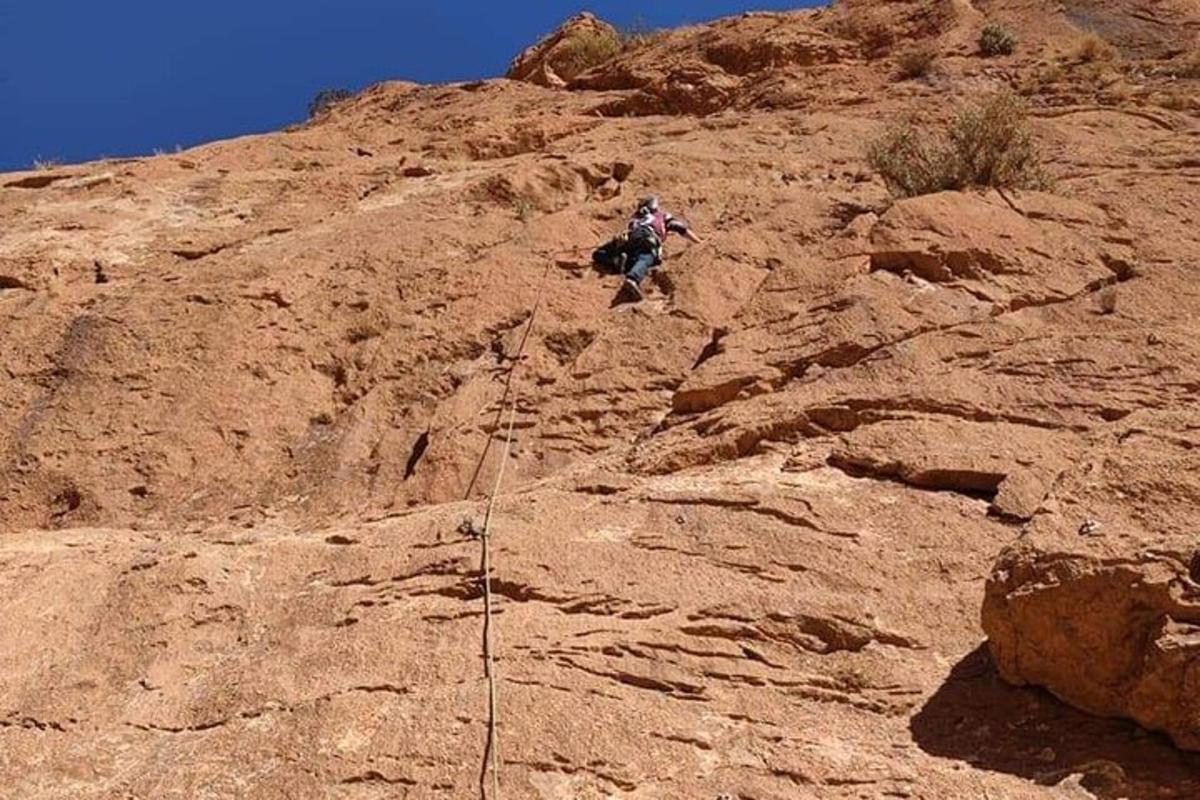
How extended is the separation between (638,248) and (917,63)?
6609 mm

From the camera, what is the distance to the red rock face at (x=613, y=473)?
168 inches

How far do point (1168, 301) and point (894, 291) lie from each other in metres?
1.58

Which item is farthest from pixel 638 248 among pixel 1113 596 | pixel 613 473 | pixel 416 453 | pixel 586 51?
pixel 586 51

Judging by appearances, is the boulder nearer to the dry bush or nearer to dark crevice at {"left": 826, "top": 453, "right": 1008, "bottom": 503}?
dark crevice at {"left": 826, "top": 453, "right": 1008, "bottom": 503}

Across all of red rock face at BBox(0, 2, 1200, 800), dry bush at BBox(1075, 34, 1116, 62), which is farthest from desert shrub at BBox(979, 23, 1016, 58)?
red rock face at BBox(0, 2, 1200, 800)

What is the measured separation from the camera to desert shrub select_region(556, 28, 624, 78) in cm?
→ 1769

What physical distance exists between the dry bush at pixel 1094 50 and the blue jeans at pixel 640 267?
24.1ft

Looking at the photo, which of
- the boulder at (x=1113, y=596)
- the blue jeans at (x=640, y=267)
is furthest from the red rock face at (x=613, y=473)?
the blue jeans at (x=640, y=267)

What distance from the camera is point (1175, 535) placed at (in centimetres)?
405

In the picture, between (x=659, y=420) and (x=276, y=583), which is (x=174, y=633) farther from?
(x=659, y=420)

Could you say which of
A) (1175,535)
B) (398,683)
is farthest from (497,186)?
(1175,535)

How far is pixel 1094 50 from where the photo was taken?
13.6 meters

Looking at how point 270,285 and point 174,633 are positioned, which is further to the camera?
point 270,285

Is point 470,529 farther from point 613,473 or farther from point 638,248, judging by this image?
point 638,248
